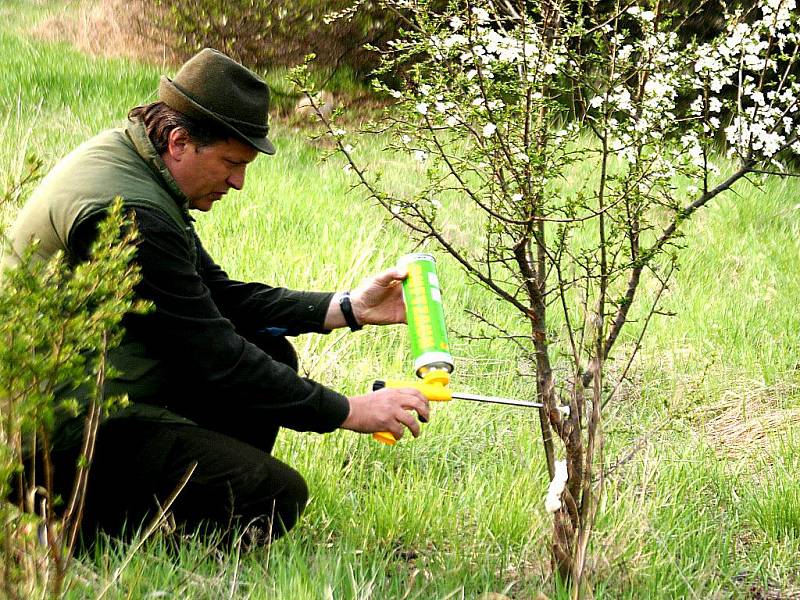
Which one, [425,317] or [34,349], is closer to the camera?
[34,349]

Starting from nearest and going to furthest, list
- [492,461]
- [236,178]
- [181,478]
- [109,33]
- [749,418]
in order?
[181,478]
[236,178]
[492,461]
[749,418]
[109,33]

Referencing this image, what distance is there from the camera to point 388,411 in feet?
9.38

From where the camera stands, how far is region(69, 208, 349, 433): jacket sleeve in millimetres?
2752

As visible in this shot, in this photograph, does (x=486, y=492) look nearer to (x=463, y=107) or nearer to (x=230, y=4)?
(x=463, y=107)

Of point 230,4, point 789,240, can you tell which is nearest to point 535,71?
point 789,240

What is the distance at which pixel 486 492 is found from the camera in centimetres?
345

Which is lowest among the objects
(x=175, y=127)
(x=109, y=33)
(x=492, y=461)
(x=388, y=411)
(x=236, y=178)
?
(x=492, y=461)

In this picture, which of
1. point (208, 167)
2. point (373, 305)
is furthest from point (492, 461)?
point (208, 167)

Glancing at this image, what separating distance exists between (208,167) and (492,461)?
160 cm

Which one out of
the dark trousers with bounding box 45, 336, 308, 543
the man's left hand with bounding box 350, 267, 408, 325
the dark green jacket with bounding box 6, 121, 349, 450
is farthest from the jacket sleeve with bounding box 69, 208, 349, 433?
the man's left hand with bounding box 350, 267, 408, 325

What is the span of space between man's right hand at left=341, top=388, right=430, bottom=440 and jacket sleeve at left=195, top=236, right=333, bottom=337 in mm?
690

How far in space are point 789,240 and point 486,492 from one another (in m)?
4.24

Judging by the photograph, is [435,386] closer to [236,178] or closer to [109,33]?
[236,178]

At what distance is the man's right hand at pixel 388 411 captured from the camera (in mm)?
2826
